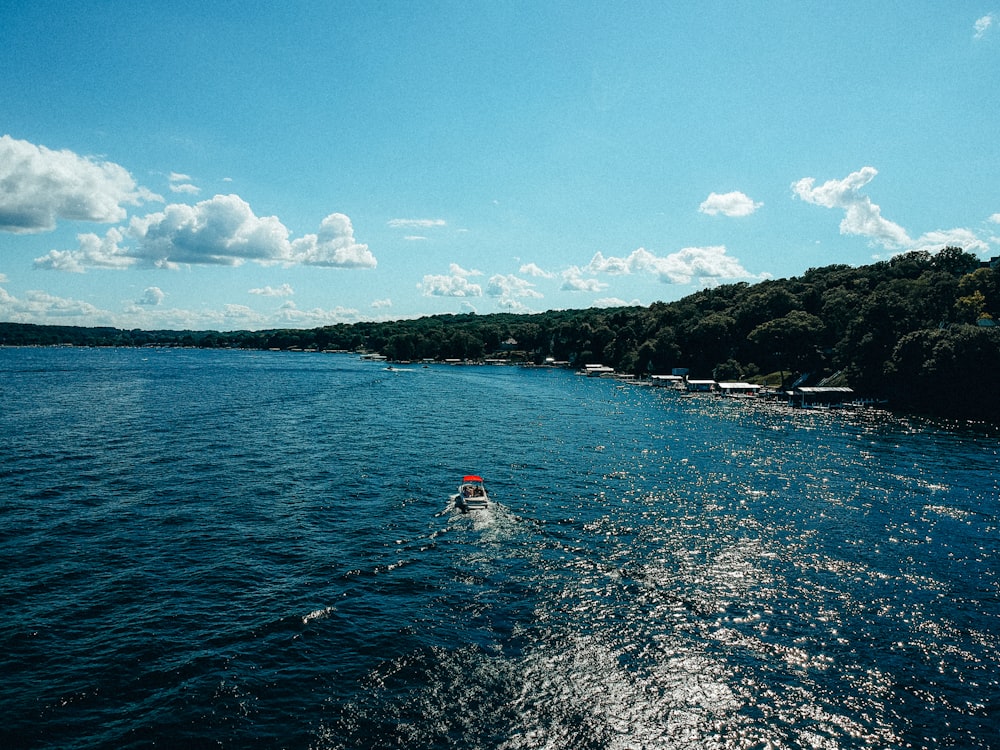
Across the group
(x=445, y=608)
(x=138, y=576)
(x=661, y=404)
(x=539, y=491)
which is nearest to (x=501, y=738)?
(x=445, y=608)

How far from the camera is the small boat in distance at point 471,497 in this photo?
203 feet

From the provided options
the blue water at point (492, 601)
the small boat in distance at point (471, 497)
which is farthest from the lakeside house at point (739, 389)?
the small boat in distance at point (471, 497)

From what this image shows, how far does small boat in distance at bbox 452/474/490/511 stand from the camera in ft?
203

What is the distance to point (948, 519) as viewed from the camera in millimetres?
62656

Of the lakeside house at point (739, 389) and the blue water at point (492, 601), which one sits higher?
the lakeside house at point (739, 389)

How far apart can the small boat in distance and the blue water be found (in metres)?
1.82

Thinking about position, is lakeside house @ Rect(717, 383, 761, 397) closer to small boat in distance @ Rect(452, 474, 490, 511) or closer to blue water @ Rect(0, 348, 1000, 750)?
blue water @ Rect(0, 348, 1000, 750)

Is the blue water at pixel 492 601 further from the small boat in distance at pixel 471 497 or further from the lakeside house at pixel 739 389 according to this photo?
the lakeside house at pixel 739 389

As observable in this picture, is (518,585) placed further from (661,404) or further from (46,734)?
(661,404)

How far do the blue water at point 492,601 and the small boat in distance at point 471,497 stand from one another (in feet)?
5.97

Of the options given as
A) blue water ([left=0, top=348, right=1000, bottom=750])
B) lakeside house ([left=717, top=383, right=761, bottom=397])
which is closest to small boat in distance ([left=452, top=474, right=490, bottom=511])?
blue water ([left=0, top=348, right=1000, bottom=750])

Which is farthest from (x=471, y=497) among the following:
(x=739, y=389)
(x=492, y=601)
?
(x=739, y=389)

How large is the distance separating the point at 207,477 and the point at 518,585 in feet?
165

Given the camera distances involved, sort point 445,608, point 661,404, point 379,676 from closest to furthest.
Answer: point 379,676 < point 445,608 < point 661,404
